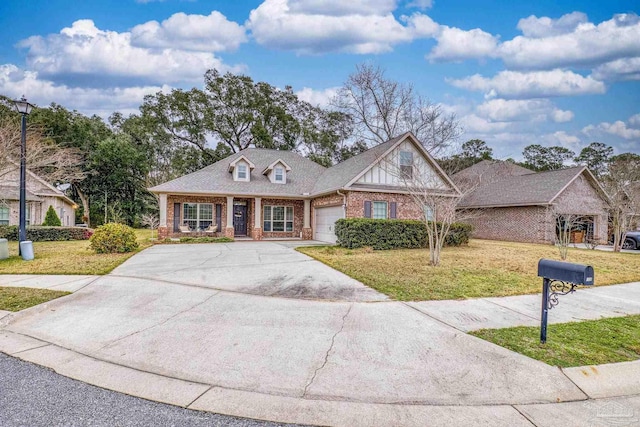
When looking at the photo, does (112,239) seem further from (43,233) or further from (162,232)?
(43,233)

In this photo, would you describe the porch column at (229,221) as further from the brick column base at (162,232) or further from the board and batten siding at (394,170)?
the board and batten siding at (394,170)

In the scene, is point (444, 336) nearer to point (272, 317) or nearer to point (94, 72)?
point (272, 317)

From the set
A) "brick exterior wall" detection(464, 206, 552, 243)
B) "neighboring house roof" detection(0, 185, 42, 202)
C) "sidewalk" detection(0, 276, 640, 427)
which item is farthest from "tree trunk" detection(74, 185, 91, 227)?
"brick exterior wall" detection(464, 206, 552, 243)

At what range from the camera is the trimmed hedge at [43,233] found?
16.9 m

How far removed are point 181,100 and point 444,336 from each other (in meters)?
32.3

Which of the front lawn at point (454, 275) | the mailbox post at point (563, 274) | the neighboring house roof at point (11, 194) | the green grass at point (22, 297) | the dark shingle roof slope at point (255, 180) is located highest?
the dark shingle roof slope at point (255, 180)

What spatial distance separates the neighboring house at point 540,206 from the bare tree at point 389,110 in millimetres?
5947

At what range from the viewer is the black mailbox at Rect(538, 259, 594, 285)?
3518 mm

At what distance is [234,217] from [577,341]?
62.9 feet

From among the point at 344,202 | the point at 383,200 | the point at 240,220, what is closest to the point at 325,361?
the point at 344,202

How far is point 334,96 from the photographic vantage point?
2980 centimetres

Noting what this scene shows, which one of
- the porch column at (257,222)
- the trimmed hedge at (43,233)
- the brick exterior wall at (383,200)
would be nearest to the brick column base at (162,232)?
the trimmed hedge at (43,233)

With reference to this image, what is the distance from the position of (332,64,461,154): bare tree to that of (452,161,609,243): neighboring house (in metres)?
5.95

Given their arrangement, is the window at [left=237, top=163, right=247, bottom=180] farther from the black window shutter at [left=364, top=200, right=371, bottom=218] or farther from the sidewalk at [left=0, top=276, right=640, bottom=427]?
the sidewalk at [left=0, top=276, right=640, bottom=427]
